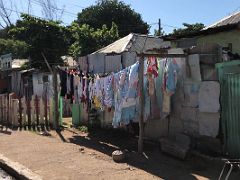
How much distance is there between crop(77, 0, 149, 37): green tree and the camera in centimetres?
4959

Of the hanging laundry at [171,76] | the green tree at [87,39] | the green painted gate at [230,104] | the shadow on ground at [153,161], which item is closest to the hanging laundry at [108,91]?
the shadow on ground at [153,161]

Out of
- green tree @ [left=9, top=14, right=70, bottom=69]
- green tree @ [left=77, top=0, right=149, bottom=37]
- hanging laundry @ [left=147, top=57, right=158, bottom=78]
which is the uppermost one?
green tree @ [left=77, top=0, right=149, bottom=37]

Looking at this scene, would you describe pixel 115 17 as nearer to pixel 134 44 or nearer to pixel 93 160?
pixel 134 44

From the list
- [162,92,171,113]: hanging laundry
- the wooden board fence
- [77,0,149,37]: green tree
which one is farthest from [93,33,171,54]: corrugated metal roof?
[77,0,149,37]: green tree

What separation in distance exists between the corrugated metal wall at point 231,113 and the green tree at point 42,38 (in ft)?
74.8

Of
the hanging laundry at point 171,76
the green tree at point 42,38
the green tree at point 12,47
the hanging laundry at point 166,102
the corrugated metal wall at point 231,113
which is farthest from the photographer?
the green tree at point 12,47

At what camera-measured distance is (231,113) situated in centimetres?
849

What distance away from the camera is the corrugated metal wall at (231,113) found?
328 inches

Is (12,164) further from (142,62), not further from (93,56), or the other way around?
(93,56)

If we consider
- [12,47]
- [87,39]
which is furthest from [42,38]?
[12,47]

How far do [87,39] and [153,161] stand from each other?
24231 millimetres

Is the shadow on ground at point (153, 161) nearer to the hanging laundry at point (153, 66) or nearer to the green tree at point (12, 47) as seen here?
the hanging laundry at point (153, 66)

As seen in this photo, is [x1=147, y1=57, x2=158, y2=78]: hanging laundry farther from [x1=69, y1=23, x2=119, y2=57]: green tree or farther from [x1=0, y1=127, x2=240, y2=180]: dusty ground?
[x1=69, y1=23, x2=119, y2=57]: green tree

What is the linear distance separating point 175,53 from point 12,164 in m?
4.15
